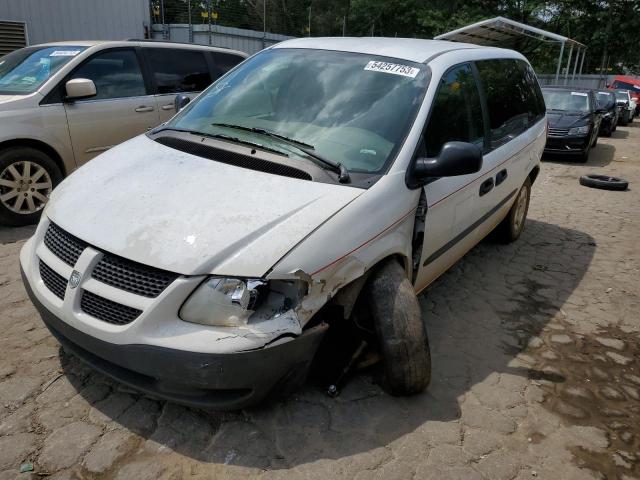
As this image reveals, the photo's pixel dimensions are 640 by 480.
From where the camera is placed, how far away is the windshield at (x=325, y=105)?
2.94 m

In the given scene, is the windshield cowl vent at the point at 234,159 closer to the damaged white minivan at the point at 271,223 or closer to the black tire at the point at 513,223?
the damaged white minivan at the point at 271,223

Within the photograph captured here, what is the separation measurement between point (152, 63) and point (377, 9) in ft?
105

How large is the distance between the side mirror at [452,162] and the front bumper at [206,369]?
42.6 inches

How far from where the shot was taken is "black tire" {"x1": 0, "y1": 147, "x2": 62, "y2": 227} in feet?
16.1

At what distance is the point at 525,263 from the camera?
5.12 meters

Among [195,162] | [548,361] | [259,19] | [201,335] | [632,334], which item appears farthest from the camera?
[259,19]

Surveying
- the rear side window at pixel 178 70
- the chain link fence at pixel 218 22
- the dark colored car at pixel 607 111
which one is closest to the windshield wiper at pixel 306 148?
the rear side window at pixel 178 70

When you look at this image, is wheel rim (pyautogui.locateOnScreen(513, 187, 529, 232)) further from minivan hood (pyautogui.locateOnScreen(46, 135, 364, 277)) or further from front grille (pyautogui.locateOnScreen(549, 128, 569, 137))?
front grille (pyautogui.locateOnScreen(549, 128, 569, 137))

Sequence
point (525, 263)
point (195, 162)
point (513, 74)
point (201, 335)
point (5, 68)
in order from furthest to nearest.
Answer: point (5, 68) < point (525, 263) < point (513, 74) < point (195, 162) < point (201, 335)

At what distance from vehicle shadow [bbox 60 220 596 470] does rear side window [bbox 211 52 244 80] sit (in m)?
4.16

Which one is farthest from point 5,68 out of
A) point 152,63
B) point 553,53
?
point 553,53

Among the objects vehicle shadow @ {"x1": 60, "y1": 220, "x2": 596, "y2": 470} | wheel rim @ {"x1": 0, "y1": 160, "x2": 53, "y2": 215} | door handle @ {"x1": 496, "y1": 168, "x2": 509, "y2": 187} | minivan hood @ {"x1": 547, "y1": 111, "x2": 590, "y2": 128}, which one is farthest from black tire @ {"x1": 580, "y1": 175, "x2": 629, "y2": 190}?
wheel rim @ {"x1": 0, "y1": 160, "x2": 53, "y2": 215}

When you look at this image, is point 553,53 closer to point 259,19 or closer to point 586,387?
point 259,19

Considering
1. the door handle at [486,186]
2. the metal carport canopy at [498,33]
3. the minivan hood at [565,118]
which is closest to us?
the door handle at [486,186]
